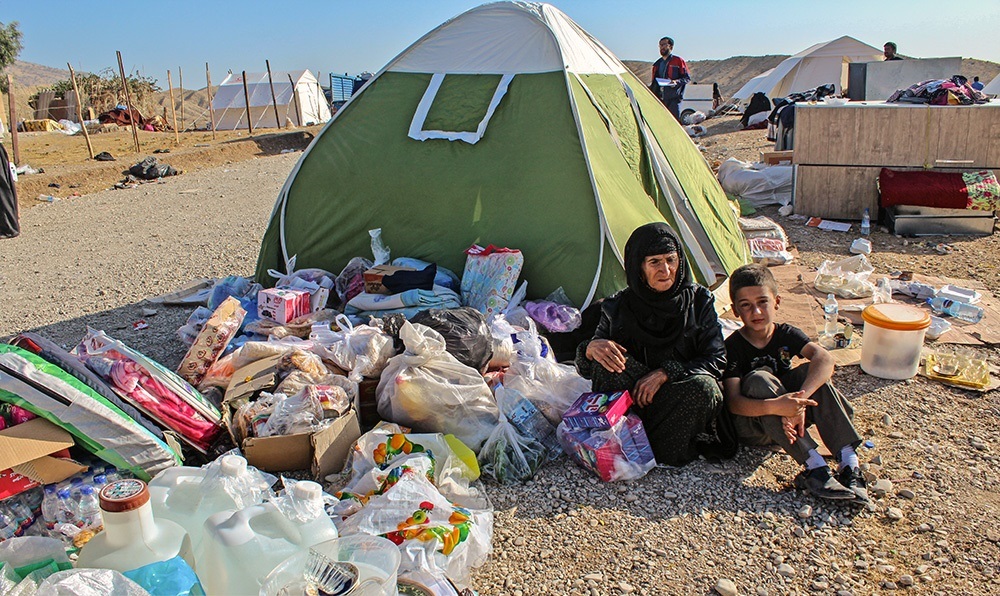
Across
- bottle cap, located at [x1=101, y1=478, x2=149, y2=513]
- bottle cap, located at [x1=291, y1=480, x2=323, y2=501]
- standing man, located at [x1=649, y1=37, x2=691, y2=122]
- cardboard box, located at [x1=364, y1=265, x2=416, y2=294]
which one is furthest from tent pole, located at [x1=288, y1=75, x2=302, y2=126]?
bottle cap, located at [x1=101, y1=478, x2=149, y2=513]

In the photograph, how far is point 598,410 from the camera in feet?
10.7

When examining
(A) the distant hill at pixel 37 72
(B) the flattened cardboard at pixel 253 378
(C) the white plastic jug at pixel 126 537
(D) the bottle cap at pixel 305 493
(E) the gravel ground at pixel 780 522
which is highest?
(A) the distant hill at pixel 37 72

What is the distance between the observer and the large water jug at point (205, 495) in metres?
2.47

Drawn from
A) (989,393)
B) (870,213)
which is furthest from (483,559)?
(870,213)

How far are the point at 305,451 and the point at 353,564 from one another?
1.48 meters

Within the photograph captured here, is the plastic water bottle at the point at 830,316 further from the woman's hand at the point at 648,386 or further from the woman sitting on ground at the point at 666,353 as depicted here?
the woman's hand at the point at 648,386

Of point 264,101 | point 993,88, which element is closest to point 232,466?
point 993,88

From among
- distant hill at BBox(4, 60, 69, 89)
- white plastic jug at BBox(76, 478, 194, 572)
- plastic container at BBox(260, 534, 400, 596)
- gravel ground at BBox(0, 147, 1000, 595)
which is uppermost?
distant hill at BBox(4, 60, 69, 89)

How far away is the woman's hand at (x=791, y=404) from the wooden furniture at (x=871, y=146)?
5.31 metres

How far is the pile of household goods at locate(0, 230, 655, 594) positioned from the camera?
6.53 feet

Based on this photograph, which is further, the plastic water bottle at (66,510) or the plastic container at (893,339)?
the plastic container at (893,339)

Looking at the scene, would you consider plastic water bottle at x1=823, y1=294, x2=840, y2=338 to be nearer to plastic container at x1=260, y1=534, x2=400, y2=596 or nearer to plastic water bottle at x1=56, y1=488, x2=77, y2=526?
plastic container at x1=260, y1=534, x2=400, y2=596

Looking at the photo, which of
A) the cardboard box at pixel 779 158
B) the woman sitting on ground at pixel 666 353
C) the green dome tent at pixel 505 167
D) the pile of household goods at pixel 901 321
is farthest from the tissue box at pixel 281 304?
the cardboard box at pixel 779 158

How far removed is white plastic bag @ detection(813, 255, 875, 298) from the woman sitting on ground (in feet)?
8.26
